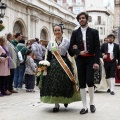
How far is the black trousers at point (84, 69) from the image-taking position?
22.3 feet

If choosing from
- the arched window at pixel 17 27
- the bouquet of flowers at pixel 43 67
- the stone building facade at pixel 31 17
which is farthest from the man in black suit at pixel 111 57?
the arched window at pixel 17 27

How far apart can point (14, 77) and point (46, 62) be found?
189 inches

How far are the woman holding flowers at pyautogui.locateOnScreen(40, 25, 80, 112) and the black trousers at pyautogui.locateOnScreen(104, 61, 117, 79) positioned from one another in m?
3.81

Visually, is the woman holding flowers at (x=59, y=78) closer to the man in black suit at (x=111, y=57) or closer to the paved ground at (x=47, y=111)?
the paved ground at (x=47, y=111)

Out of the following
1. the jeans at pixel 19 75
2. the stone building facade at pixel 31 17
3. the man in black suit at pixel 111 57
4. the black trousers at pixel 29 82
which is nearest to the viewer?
the man in black suit at pixel 111 57

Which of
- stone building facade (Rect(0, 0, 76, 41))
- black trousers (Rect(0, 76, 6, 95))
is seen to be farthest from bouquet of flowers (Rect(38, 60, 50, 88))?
stone building facade (Rect(0, 0, 76, 41))

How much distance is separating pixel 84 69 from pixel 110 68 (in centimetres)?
399

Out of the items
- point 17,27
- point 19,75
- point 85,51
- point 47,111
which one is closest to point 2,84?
point 19,75

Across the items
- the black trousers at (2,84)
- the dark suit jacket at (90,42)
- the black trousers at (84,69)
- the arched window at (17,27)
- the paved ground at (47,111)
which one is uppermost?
the arched window at (17,27)

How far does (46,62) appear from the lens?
6.91 metres

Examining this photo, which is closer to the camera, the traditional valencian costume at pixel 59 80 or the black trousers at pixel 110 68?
the traditional valencian costume at pixel 59 80

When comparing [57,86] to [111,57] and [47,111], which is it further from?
[111,57]

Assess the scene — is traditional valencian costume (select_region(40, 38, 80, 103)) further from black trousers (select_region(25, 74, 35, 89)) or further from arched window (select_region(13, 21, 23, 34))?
arched window (select_region(13, 21, 23, 34))

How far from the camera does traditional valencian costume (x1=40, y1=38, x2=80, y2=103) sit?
6832 millimetres
